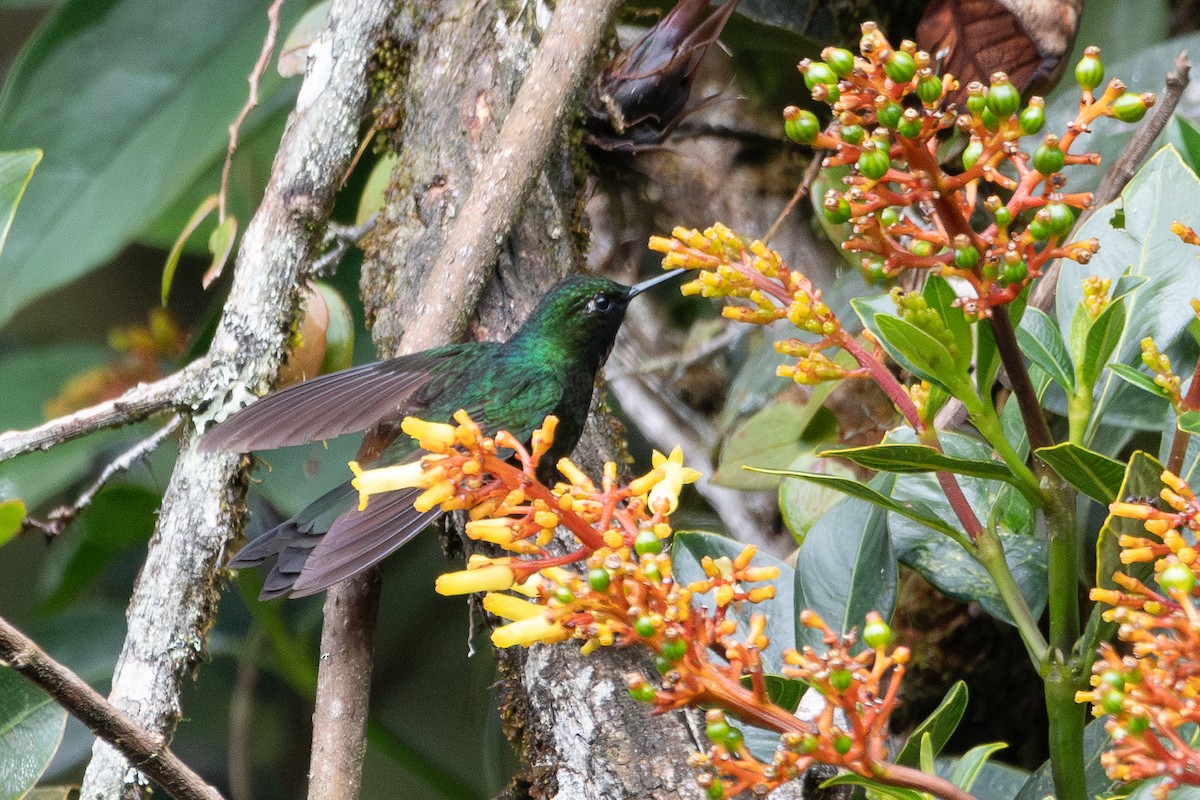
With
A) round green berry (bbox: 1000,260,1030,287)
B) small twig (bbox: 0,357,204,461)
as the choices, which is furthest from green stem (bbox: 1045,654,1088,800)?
Result: small twig (bbox: 0,357,204,461)

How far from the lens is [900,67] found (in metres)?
0.79

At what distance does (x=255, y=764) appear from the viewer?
9.48 feet

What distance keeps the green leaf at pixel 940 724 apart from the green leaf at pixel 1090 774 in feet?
0.45

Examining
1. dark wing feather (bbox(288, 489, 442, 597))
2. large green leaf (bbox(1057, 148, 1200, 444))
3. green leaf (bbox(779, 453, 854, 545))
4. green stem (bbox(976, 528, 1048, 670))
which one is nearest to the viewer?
green stem (bbox(976, 528, 1048, 670))

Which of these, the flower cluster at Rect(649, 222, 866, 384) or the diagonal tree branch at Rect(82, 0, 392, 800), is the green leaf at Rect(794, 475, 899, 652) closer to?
the flower cluster at Rect(649, 222, 866, 384)

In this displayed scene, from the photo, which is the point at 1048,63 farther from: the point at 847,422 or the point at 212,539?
the point at 212,539

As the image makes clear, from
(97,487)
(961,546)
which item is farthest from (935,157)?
(97,487)

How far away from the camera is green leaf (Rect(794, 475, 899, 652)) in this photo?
1.22 meters

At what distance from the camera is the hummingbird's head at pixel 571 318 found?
166 centimetres

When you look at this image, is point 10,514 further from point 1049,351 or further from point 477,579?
point 1049,351

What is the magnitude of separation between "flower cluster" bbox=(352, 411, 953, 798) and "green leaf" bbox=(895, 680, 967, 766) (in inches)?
9.7

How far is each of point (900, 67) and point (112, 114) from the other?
2073mm

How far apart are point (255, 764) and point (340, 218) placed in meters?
1.40

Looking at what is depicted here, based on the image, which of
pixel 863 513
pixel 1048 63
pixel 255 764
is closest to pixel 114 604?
pixel 255 764
